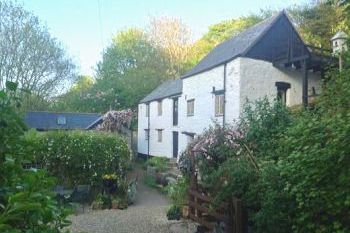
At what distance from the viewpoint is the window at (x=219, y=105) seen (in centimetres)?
2014

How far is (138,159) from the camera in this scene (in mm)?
35125

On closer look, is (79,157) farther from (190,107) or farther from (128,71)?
(128,71)

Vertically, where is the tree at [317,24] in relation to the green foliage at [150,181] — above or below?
above

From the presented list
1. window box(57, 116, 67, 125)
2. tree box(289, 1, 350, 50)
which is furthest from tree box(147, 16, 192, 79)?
tree box(289, 1, 350, 50)

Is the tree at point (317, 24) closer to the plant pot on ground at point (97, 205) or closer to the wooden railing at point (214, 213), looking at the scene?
the plant pot on ground at point (97, 205)

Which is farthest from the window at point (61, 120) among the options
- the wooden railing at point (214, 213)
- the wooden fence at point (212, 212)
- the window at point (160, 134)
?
the wooden railing at point (214, 213)

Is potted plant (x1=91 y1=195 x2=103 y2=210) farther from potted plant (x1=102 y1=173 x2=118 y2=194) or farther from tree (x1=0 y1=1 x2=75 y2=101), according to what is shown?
tree (x1=0 y1=1 x2=75 y2=101)

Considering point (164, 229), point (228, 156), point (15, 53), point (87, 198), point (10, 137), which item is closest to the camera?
point (10, 137)

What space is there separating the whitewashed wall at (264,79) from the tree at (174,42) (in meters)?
26.7

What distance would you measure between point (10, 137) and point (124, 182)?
1520cm

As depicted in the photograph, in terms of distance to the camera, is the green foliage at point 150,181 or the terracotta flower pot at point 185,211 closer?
the terracotta flower pot at point 185,211

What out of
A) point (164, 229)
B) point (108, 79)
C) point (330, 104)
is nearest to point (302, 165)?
point (330, 104)

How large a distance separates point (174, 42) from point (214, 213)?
39370mm

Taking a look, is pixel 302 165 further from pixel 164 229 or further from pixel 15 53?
pixel 15 53
